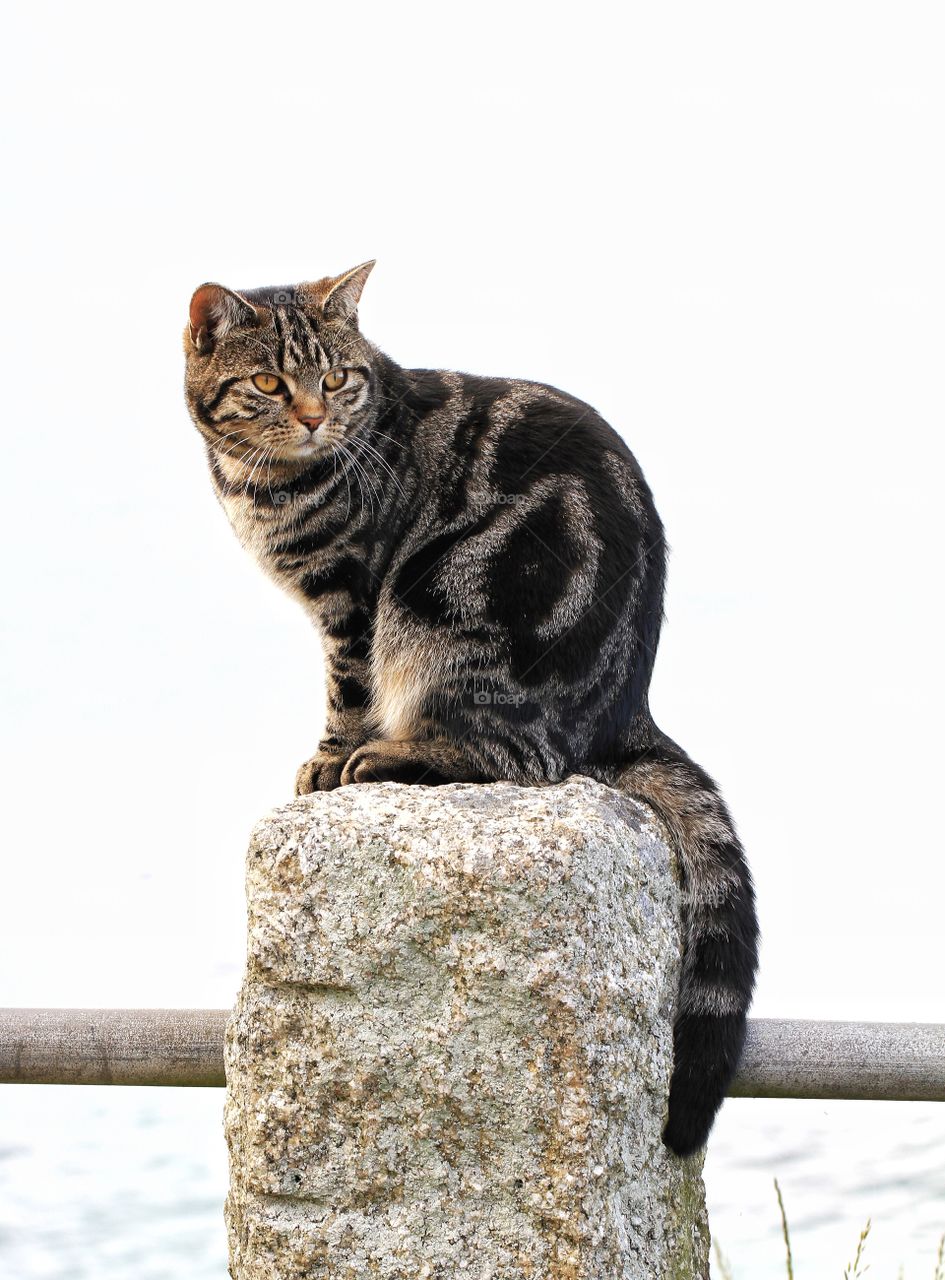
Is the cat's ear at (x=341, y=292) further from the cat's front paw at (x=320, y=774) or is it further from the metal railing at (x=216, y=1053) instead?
the metal railing at (x=216, y=1053)

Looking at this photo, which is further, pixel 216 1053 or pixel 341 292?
pixel 341 292

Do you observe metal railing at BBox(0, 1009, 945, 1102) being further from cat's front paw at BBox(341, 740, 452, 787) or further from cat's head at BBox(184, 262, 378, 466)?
cat's head at BBox(184, 262, 378, 466)

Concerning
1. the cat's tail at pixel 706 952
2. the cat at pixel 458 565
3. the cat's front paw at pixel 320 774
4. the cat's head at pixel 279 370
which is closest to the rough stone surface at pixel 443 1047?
the cat's tail at pixel 706 952

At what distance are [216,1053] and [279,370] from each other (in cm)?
137

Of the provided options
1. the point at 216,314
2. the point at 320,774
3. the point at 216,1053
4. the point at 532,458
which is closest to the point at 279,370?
the point at 216,314

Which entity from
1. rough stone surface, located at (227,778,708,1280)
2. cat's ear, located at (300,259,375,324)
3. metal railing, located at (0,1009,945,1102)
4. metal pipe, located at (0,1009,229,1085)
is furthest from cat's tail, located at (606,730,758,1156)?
cat's ear, located at (300,259,375,324)

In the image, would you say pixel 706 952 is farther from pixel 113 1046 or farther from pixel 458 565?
pixel 113 1046

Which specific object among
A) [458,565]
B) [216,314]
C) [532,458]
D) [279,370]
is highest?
[216,314]

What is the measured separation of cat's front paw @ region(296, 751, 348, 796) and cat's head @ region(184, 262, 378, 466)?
63 cm

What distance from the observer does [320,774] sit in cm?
258

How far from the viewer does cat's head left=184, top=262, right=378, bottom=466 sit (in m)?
2.63

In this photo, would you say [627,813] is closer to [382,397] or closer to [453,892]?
[453,892]

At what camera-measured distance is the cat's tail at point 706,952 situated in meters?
2.12

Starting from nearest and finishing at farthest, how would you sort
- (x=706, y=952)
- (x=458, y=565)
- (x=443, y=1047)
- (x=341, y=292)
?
(x=443, y=1047) < (x=706, y=952) < (x=458, y=565) < (x=341, y=292)
